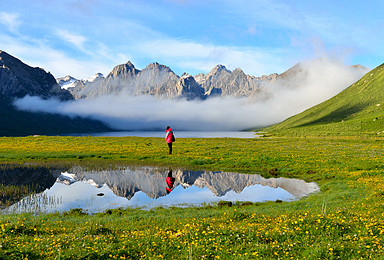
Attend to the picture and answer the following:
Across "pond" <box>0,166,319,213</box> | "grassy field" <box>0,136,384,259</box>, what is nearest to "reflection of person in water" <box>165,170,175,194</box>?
"pond" <box>0,166,319,213</box>

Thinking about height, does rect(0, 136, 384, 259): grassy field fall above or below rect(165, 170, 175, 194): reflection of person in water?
above

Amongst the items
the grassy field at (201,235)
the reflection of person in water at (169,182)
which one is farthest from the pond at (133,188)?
the grassy field at (201,235)

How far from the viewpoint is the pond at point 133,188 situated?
20.7m

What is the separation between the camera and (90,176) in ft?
104

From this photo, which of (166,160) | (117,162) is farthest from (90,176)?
(166,160)

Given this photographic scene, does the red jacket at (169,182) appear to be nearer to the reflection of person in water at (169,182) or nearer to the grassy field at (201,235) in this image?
the reflection of person in water at (169,182)

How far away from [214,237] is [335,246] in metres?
4.65

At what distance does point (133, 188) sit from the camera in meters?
26.0

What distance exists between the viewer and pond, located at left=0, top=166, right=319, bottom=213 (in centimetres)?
2067

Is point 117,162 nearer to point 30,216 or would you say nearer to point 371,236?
point 30,216

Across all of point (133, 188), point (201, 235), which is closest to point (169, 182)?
point (133, 188)

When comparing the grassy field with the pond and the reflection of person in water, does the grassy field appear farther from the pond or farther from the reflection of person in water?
the reflection of person in water

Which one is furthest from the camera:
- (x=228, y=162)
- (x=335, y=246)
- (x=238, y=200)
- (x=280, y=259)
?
(x=228, y=162)

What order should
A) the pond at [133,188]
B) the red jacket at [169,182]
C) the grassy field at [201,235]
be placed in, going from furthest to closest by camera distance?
the red jacket at [169,182] → the pond at [133,188] → the grassy field at [201,235]
